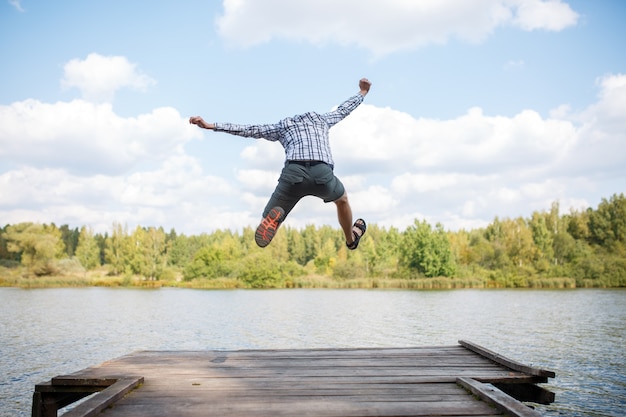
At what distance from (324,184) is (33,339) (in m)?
21.4

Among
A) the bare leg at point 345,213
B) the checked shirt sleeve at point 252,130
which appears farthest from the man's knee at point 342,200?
the checked shirt sleeve at point 252,130

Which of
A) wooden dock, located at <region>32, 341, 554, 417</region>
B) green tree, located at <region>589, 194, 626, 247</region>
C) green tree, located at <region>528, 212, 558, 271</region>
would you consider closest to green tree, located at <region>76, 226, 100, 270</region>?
green tree, located at <region>528, 212, 558, 271</region>

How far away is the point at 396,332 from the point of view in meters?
24.8

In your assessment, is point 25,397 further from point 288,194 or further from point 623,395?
point 623,395

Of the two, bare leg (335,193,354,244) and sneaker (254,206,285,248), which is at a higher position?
bare leg (335,193,354,244)

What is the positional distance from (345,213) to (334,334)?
1868 cm

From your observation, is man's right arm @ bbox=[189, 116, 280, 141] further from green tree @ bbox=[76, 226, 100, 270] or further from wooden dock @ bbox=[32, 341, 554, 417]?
green tree @ bbox=[76, 226, 100, 270]

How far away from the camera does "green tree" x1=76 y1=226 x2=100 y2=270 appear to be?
343 ft

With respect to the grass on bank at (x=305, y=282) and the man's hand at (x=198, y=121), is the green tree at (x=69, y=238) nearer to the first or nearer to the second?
the grass on bank at (x=305, y=282)

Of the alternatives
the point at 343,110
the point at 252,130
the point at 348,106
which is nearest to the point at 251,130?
A: the point at 252,130

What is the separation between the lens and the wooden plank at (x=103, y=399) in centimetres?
427

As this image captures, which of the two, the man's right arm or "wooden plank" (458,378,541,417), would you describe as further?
the man's right arm

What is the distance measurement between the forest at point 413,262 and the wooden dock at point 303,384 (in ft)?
224

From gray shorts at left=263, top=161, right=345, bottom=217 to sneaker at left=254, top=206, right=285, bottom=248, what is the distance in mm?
122
